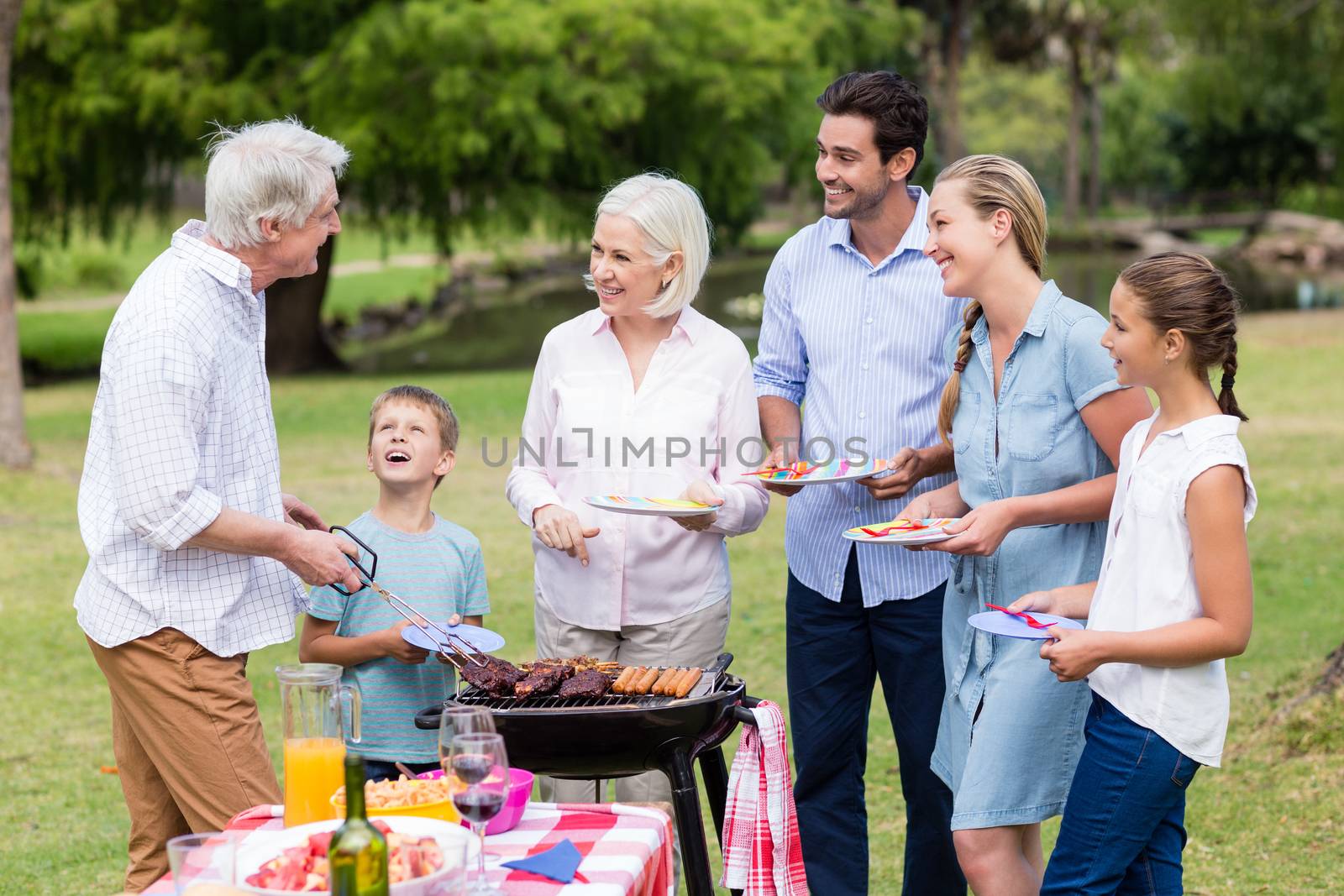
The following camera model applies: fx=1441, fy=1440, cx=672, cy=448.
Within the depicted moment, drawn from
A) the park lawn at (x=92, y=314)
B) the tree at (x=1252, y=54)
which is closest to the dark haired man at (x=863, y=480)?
the park lawn at (x=92, y=314)

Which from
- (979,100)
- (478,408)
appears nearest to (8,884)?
(478,408)

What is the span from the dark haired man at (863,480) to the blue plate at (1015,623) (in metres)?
0.71

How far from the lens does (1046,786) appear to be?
325 cm

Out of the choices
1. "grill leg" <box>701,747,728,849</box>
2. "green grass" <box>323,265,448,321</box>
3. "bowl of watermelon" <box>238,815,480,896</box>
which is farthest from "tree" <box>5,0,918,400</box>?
"bowl of watermelon" <box>238,815,480,896</box>

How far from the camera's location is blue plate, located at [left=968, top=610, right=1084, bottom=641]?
9.69 feet

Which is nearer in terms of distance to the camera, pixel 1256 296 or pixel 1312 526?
pixel 1312 526

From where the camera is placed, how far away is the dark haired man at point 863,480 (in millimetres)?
3873

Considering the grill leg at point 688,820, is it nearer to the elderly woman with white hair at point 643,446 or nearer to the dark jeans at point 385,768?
the elderly woman with white hair at point 643,446

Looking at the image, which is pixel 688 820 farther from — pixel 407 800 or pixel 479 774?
pixel 479 774

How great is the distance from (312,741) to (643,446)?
4.48 ft

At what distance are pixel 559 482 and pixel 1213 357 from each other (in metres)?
1.74

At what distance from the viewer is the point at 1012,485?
11.1 ft

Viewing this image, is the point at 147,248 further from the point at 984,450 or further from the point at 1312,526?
the point at 984,450

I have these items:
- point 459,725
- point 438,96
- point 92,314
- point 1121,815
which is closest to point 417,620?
point 459,725
